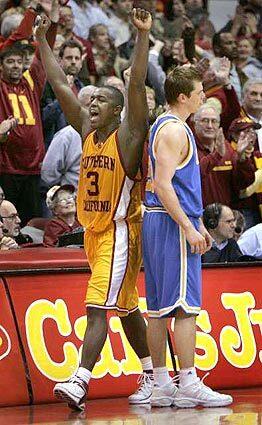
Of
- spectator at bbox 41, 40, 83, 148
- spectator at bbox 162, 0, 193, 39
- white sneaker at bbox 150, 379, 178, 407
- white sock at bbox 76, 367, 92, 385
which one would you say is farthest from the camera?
spectator at bbox 162, 0, 193, 39

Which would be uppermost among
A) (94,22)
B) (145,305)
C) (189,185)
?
(94,22)

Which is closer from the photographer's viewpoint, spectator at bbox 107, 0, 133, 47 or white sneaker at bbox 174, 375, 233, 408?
white sneaker at bbox 174, 375, 233, 408

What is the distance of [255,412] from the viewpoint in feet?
25.8

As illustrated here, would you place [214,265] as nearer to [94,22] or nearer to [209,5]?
[94,22]

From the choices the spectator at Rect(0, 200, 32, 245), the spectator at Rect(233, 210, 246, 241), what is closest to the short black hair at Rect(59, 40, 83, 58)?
the spectator at Rect(233, 210, 246, 241)

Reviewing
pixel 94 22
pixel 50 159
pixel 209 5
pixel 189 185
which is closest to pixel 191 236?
pixel 189 185

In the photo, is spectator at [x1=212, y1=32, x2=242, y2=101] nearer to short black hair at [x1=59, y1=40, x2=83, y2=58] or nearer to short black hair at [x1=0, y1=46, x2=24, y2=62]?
short black hair at [x1=59, y1=40, x2=83, y2=58]

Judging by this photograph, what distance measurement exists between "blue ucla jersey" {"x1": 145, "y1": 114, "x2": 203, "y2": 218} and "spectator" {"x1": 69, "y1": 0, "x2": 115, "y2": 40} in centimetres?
789

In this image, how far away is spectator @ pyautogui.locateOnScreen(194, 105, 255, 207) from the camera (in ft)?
39.7

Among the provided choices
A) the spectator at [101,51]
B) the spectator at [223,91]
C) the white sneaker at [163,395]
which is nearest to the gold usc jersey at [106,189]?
the white sneaker at [163,395]

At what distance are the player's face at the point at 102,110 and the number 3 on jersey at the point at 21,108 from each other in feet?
13.0

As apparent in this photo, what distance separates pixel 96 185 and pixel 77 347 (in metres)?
1.20

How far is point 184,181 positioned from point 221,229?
2701 millimetres

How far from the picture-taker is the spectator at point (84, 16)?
15.9 metres
